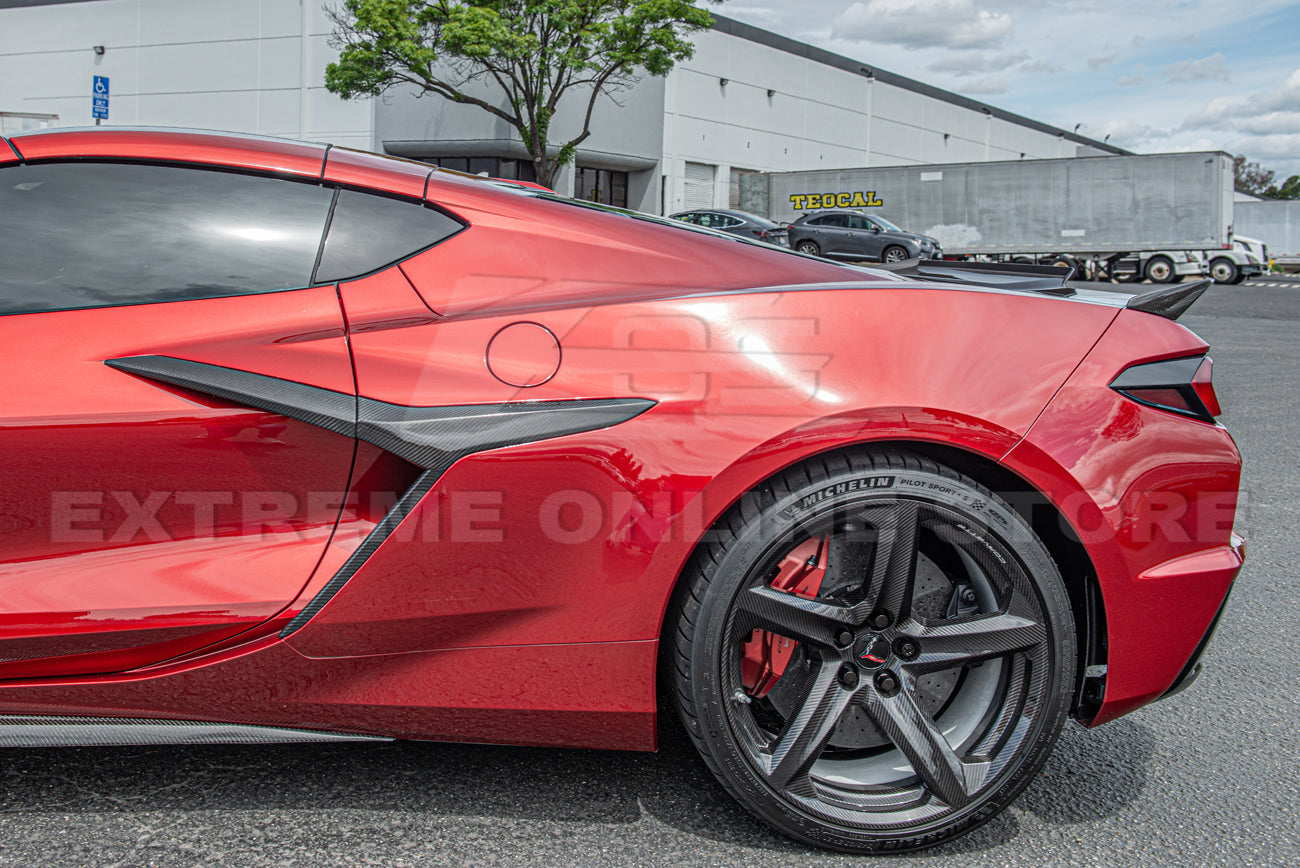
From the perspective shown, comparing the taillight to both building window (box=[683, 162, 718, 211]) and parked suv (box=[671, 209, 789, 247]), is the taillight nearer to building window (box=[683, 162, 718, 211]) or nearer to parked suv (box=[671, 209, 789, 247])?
parked suv (box=[671, 209, 789, 247])

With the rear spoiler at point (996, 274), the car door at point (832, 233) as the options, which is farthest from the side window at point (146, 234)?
the car door at point (832, 233)

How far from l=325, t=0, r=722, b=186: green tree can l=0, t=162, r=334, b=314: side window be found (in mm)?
27547

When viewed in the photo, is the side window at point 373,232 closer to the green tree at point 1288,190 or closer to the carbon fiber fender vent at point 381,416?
the carbon fiber fender vent at point 381,416

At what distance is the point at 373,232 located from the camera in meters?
1.83

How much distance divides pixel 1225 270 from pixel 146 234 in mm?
29831

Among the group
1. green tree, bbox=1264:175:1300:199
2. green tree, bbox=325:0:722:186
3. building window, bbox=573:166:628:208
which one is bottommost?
building window, bbox=573:166:628:208

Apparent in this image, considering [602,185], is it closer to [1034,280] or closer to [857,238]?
[857,238]

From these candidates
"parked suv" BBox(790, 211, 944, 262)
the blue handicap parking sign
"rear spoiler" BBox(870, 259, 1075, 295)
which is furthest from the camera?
"parked suv" BBox(790, 211, 944, 262)

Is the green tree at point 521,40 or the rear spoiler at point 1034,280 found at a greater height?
the green tree at point 521,40

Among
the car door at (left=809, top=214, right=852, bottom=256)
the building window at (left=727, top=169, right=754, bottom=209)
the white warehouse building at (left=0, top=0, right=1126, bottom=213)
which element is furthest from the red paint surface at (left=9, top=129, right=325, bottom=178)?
the building window at (left=727, top=169, right=754, bottom=209)

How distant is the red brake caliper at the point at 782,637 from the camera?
1.88 metres

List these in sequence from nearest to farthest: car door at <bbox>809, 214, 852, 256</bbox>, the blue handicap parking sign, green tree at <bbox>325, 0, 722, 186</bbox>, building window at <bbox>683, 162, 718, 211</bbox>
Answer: the blue handicap parking sign
green tree at <bbox>325, 0, 722, 186</bbox>
car door at <bbox>809, 214, 852, 256</bbox>
building window at <bbox>683, 162, 718, 211</bbox>

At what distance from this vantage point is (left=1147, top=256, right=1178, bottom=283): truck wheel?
88.9 feet

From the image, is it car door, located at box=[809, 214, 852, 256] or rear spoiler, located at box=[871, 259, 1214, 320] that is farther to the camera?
car door, located at box=[809, 214, 852, 256]
